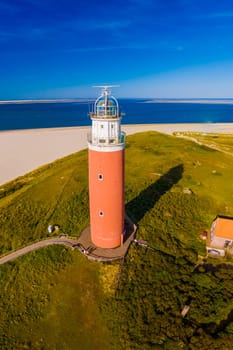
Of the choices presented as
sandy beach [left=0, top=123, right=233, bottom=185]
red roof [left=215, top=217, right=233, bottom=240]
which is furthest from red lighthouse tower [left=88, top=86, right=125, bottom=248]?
sandy beach [left=0, top=123, right=233, bottom=185]

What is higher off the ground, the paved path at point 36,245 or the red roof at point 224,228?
the red roof at point 224,228

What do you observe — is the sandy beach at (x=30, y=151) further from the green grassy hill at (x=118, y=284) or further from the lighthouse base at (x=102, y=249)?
the lighthouse base at (x=102, y=249)

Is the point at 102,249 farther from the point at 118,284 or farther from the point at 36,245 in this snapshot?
the point at 36,245

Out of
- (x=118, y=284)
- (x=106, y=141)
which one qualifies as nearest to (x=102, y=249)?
(x=118, y=284)

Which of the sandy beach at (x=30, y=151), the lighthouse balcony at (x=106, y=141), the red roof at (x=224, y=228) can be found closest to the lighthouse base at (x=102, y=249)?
the red roof at (x=224, y=228)

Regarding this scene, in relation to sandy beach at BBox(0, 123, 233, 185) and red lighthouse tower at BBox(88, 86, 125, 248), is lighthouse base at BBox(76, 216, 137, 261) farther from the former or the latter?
sandy beach at BBox(0, 123, 233, 185)
